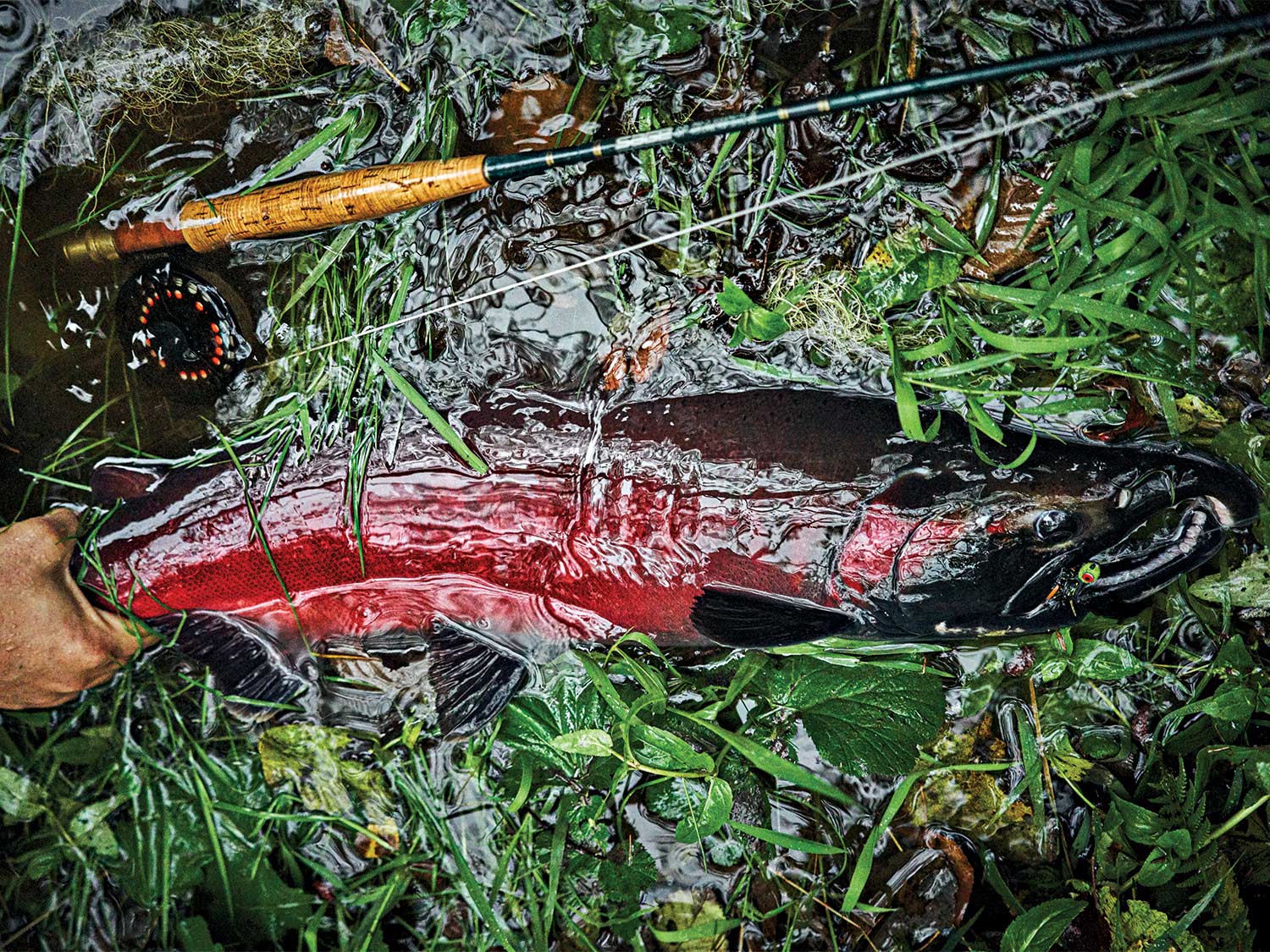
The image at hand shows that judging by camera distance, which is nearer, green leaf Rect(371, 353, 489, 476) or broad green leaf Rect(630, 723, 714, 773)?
green leaf Rect(371, 353, 489, 476)

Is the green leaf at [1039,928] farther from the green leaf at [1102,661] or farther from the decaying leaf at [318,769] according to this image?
the decaying leaf at [318,769]

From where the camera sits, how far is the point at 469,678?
8.35 feet

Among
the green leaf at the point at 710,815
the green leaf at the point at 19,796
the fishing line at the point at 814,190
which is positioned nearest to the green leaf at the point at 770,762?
the green leaf at the point at 710,815

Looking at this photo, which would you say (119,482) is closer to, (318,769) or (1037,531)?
(318,769)

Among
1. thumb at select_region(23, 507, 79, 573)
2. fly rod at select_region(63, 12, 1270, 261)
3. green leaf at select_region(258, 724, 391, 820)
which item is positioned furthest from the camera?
green leaf at select_region(258, 724, 391, 820)

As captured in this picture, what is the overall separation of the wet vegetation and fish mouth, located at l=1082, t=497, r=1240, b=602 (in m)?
0.14

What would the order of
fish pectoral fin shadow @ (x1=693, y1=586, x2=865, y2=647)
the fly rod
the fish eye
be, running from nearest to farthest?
the fly rod < the fish eye < fish pectoral fin shadow @ (x1=693, y1=586, x2=865, y2=647)

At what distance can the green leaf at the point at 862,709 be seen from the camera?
2.49m

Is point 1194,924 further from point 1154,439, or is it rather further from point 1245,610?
point 1154,439

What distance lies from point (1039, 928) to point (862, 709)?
923 millimetres

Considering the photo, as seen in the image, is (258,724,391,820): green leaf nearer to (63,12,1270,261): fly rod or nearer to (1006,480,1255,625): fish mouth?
(63,12,1270,261): fly rod

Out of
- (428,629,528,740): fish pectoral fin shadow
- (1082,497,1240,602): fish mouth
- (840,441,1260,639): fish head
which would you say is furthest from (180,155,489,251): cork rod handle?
(1082,497,1240,602): fish mouth

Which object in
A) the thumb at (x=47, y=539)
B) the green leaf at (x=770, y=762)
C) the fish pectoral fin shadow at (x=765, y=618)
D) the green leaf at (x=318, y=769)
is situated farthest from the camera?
the green leaf at (x=318, y=769)

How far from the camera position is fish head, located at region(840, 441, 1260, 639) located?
2.20 metres
